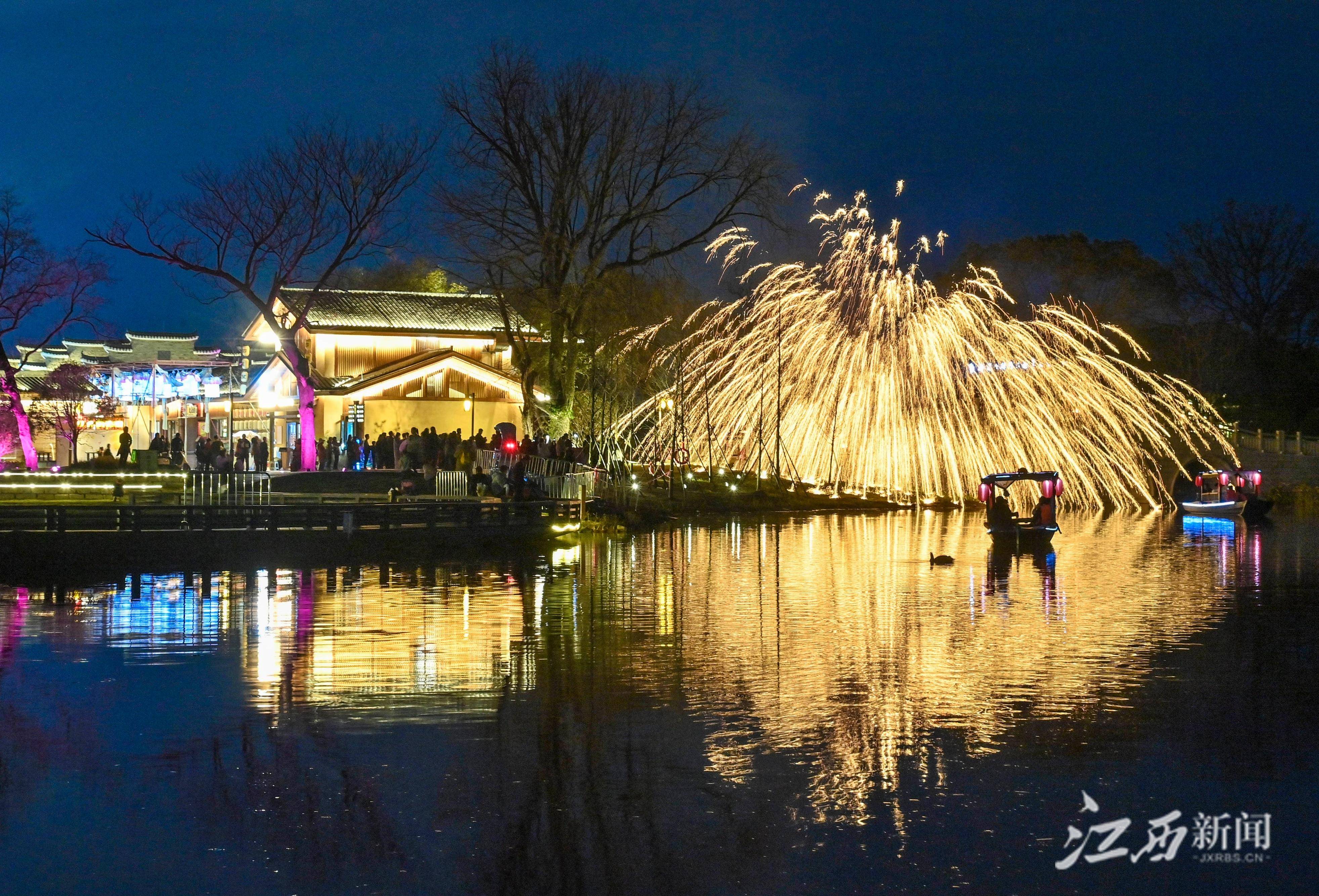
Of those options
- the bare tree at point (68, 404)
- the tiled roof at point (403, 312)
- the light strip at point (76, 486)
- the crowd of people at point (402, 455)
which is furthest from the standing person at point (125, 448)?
the tiled roof at point (403, 312)

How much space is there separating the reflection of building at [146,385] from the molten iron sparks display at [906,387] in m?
17.6

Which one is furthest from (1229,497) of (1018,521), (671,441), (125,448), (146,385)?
(146,385)

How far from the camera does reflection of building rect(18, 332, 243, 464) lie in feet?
170

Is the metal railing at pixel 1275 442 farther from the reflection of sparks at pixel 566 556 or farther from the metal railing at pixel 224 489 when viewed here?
the metal railing at pixel 224 489

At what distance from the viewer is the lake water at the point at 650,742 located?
8.44 m

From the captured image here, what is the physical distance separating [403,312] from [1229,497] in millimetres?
34339

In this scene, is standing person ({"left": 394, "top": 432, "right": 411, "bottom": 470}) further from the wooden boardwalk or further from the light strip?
the wooden boardwalk

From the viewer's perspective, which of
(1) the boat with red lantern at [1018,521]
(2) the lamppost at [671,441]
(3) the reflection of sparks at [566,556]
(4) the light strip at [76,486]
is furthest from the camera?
(2) the lamppost at [671,441]

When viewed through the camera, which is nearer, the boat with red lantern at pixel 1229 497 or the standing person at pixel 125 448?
the standing person at pixel 125 448

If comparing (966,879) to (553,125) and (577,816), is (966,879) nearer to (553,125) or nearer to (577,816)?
(577,816)

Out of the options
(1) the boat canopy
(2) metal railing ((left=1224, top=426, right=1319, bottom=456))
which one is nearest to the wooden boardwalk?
(1) the boat canopy

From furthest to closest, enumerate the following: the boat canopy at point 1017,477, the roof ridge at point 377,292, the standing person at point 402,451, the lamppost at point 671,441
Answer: the roof ridge at point 377,292, the lamppost at point 671,441, the standing person at point 402,451, the boat canopy at point 1017,477

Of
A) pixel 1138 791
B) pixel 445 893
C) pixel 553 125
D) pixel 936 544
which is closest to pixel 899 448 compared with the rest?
pixel 936 544

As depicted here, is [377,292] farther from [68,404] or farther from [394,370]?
[68,404]
